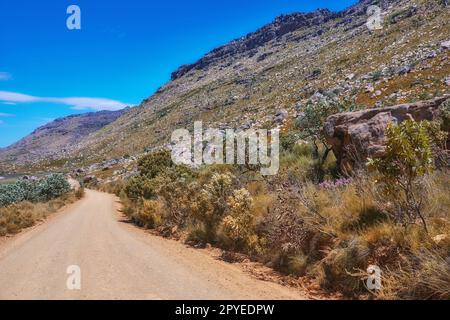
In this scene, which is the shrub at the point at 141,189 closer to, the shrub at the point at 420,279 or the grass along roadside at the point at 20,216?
the grass along roadside at the point at 20,216

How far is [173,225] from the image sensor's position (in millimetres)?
14367

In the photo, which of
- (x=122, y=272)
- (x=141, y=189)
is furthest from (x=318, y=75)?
(x=122, y=272)

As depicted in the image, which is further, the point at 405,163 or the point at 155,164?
the point at 155,164

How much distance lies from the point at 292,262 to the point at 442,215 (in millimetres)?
2800

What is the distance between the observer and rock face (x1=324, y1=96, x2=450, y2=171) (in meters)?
11.3

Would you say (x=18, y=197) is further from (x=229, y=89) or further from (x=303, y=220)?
(x=229, y=89)

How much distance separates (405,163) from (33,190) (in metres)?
27.5

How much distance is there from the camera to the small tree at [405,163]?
6.14m

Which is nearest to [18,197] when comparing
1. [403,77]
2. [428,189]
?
[428,189]

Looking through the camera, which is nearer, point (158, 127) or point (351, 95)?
point (351, 95)

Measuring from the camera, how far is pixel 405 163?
249 inches

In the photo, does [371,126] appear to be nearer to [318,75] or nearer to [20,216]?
[20,216]

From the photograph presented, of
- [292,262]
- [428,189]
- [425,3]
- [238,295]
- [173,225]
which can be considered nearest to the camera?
[238,295]

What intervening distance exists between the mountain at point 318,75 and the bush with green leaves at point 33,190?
76.2ft
